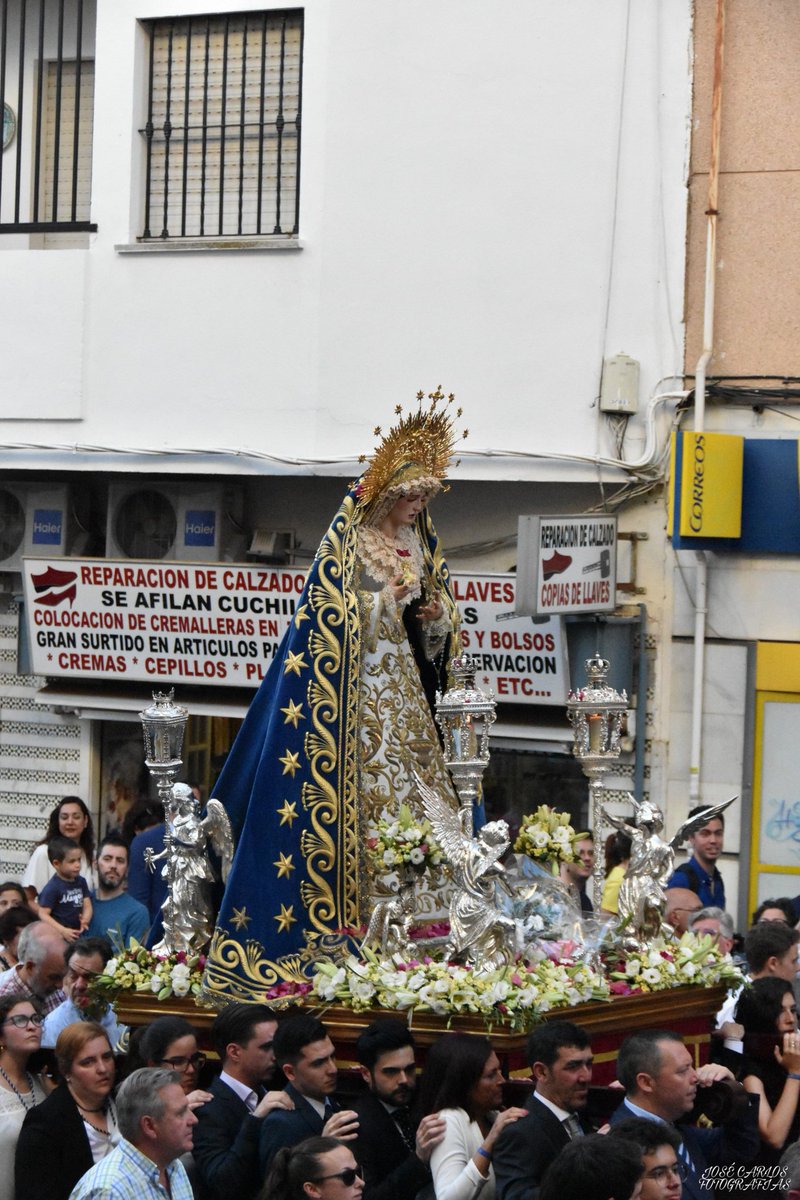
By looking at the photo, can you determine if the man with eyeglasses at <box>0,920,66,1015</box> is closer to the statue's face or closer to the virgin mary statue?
the virgin mary statue

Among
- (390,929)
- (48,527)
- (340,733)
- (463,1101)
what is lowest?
(463,1101)

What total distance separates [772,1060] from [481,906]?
1062 mm

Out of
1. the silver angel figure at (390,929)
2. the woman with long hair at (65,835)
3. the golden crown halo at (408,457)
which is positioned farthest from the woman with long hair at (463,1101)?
the woman with long hair at (65,835)

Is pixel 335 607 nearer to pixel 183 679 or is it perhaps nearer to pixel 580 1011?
pixel 580 1011

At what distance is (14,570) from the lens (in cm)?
1402

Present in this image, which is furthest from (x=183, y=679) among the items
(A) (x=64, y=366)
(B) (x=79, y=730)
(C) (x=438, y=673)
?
(C) (x=438, y=673)

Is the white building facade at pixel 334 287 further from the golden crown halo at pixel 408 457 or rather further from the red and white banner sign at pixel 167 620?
the golden crown halo at pixel 408 457

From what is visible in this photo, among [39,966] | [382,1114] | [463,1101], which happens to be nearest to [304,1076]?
[382,1114]

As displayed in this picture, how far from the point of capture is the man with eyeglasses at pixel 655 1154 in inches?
182

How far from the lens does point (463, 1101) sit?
554 cm

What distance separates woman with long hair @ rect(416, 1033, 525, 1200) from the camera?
5262 mm

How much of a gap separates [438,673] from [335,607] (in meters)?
0.74

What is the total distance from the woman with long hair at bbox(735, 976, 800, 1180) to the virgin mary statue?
4.79 feet

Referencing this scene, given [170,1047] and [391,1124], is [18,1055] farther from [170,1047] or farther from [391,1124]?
[391,1124]
